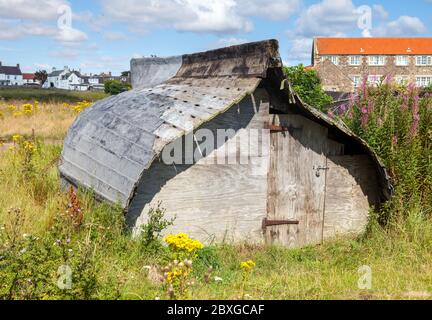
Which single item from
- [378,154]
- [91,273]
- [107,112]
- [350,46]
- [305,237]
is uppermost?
[350,46]

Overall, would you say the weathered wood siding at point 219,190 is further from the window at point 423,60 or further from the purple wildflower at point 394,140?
the window at point 423,60

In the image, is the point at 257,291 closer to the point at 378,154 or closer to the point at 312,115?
the point at 312,115

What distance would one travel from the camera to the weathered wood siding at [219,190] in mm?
6465

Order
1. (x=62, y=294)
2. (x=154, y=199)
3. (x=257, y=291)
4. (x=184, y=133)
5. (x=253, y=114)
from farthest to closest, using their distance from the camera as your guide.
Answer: (x=253, y=114), (x=154, y=199), (x=184, y=133), (x=257, y=291), (x=62, y=294)

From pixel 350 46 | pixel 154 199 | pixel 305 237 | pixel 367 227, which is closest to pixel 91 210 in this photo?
pixel 154 199

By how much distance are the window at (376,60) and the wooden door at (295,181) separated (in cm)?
7323

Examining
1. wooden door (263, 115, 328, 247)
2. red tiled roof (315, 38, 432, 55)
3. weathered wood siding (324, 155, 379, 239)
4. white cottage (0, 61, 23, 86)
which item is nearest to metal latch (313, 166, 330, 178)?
wooden door (263, 115, 328, 247)

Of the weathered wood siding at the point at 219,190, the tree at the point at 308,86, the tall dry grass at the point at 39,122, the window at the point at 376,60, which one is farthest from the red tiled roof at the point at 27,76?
the weathered wood siding at the point at 219,190

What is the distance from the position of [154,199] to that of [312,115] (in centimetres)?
235

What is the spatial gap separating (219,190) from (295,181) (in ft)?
3.66

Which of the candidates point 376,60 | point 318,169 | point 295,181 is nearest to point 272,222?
point 295,181

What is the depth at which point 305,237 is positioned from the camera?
7.36 m

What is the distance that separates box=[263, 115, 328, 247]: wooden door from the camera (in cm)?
711

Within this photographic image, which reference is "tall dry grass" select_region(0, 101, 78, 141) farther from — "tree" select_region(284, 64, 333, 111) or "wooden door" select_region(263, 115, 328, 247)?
"wooden door" select_region(263, 115, 328, 247)
